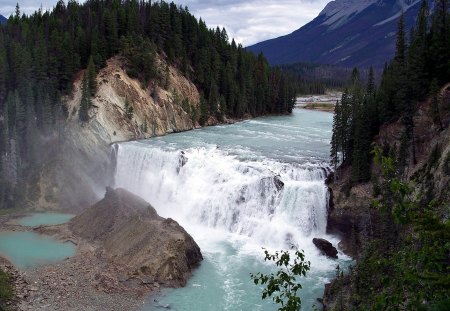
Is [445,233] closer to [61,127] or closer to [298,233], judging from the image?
[298,233]

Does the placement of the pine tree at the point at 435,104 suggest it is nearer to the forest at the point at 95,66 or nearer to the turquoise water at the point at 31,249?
the turquoise water at the point at 31,249

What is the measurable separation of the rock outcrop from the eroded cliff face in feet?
26.9

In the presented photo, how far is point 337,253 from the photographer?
1278 inches

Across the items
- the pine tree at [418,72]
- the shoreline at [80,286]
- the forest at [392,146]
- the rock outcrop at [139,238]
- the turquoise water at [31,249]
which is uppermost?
the pine tree at [418,72]

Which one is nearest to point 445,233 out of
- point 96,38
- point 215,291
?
point 215,291

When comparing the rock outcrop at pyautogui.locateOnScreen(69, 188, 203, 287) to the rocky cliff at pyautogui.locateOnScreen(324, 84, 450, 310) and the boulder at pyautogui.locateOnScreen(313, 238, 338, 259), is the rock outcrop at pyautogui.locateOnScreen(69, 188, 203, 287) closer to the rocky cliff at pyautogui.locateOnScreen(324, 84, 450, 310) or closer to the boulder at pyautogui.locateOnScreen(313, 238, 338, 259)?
the boulder at pyautogui.locateOnScreen(313, 238, 338, 259)

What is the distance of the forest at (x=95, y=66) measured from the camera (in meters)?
49.5

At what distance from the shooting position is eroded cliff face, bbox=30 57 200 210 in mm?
46594

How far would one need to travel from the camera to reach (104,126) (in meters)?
54.4

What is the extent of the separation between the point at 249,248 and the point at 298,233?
4.26m

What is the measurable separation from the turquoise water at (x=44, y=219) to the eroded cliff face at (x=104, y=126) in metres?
1.93

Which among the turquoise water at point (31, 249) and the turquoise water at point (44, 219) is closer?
the turquoise water at point (31, 249)

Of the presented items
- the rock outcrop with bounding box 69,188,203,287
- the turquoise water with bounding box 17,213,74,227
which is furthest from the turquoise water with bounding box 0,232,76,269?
the turquoise water with bounding box 17,213,74,227

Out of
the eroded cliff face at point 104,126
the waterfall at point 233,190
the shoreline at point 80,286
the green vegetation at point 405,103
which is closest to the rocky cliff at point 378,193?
the green vegetation at point 405,103
